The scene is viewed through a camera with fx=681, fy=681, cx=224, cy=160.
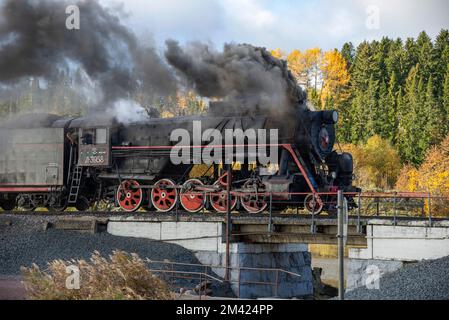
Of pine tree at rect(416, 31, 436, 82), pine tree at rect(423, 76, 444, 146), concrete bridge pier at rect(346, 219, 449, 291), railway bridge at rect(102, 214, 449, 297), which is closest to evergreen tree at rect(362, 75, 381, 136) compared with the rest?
pine tree at rect(423, 76, 444, 146)

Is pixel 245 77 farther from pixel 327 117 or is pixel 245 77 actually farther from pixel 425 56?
pixel 425 56

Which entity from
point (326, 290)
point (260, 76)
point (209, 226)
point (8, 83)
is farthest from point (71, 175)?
point (326, 290)

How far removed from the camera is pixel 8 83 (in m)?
28.9

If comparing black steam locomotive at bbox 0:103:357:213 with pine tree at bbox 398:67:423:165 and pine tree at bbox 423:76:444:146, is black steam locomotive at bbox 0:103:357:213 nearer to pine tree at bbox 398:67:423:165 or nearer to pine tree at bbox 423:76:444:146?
pine tree at bbox 423:76:444:146

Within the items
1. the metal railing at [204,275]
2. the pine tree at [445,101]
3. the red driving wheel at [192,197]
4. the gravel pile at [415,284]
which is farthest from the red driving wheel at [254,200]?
the pine tree at [445,101]

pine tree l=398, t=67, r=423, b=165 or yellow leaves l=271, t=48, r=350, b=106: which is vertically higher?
yellow leaves l=271, t=48, r=350, b=106

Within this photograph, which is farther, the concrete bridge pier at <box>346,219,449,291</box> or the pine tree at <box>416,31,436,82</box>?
the pine tree at <box>416,31,436,82</box>

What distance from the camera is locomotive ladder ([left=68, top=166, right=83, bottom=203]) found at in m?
26.8

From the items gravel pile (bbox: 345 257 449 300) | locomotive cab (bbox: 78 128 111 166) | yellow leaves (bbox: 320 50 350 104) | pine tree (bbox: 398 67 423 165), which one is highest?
yellow leaves (bbox: 320 50 350 104)

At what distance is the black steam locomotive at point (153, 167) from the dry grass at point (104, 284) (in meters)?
8.26

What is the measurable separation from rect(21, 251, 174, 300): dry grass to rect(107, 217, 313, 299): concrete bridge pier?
7274 millimetres

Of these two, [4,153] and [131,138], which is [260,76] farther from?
[4,153]

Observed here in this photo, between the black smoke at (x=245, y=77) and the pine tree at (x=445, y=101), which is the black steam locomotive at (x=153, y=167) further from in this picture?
the pine tree at (x=445, y=101)

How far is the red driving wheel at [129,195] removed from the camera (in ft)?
83.7
